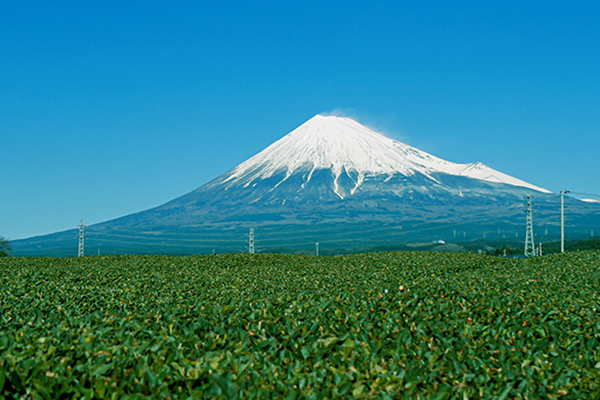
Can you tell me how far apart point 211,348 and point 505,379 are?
3.77 meters

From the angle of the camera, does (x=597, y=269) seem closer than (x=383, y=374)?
No

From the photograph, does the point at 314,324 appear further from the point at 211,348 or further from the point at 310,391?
the point at 310,391

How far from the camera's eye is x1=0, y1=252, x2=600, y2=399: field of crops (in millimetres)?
5570

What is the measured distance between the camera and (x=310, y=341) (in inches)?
297

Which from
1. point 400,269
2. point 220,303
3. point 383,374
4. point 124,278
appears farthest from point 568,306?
point 124,278

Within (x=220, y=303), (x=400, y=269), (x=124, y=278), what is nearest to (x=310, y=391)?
(x=220, y=303)

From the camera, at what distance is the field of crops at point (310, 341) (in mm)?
5570

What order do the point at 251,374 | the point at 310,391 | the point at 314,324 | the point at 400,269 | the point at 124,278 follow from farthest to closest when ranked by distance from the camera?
the point at 400,269 → the point at 124,278 → the point at 314,324 → the point at 251,374 → the point at 310,391

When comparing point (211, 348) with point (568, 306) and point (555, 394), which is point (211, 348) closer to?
point (555, 394)

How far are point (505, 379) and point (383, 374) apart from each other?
4.69 ft

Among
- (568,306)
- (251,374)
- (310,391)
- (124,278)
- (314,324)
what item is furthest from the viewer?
(124,278)

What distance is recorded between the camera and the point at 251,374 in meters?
5.80

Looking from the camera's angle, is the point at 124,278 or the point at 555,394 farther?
the point at 124,278

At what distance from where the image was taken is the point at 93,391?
5445mm
